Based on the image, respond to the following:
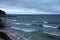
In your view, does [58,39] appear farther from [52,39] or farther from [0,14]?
[0,14]

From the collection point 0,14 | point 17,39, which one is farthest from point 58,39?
point 0,14

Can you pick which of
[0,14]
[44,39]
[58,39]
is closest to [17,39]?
[44,39]

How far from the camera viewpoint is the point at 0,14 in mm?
98875

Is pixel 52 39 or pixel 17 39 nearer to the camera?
pixel 17 39

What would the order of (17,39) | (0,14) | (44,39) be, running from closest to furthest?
(17,39), (44,39), (0,14)

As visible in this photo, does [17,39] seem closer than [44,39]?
Yes

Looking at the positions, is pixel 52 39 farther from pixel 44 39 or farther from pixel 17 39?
pixel 17 39

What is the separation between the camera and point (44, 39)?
23953 millimetres

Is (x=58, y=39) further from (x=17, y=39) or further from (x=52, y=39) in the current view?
(x=17, y=39)

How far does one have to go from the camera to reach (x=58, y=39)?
25094 mm

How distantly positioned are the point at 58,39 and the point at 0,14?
77088 millimetres

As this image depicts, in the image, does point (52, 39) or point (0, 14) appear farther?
point (0, 14)

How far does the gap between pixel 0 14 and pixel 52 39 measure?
253 ft

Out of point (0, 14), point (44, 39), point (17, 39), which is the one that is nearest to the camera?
point (17, 39)
